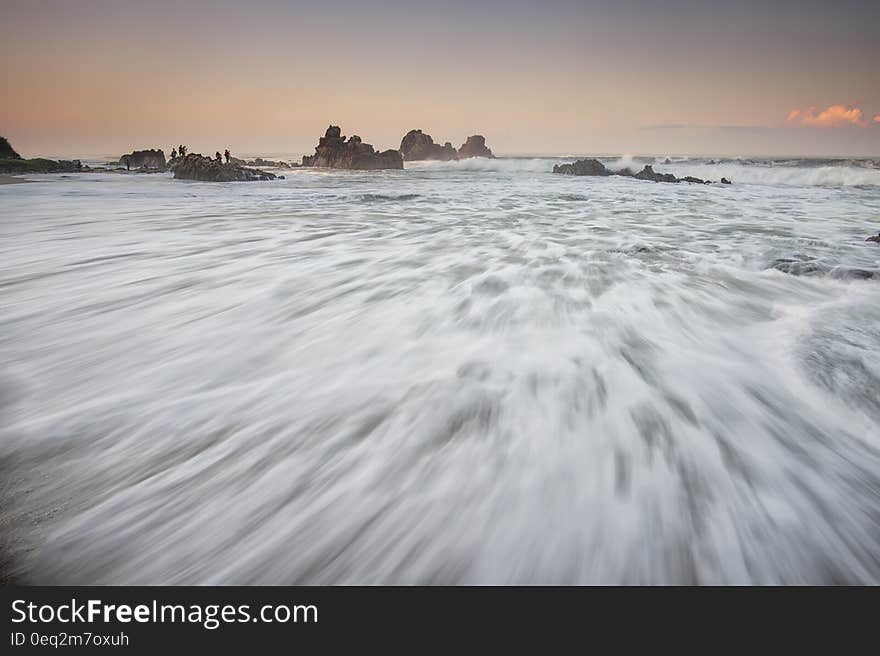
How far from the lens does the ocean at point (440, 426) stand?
138cm

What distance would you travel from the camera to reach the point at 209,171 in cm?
2459

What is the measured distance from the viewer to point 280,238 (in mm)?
6945

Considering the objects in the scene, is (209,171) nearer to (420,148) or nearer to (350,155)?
(350,155)

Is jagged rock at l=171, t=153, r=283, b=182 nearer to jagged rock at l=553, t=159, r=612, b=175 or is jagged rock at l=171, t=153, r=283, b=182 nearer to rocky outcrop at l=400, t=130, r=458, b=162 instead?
jagged rock at l=553, t=159, r=612, b=175

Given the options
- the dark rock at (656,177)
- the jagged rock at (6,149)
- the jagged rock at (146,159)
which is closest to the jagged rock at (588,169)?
the dark rock at (656,177)

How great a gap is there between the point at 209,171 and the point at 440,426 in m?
28.4

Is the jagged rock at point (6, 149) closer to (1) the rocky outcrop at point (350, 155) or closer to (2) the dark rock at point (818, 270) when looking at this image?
(1) the rocky outcrop at point (350, 155)

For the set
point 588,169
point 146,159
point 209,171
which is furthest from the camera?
point 146,159

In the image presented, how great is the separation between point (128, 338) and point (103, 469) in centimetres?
168

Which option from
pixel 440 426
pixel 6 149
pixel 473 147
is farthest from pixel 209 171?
pixel 473 147

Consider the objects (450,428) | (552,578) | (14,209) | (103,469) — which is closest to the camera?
(552,578)
